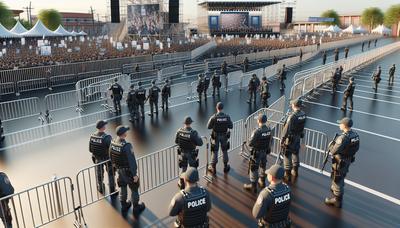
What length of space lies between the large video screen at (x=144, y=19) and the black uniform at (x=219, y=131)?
39.1m

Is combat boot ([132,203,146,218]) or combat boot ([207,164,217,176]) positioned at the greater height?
combat boot ([207,164,217,176])

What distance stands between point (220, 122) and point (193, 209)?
3.69 m

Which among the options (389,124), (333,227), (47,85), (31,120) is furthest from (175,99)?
(333,227)

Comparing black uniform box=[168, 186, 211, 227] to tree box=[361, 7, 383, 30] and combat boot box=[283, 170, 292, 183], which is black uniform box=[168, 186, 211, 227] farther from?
tree box=[361, 7, 383, 30]

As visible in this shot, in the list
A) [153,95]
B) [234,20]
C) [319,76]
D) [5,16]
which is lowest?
[153,95]

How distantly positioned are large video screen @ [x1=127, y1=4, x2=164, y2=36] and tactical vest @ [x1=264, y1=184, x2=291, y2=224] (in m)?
42.7

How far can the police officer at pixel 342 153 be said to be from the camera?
20.4 feet

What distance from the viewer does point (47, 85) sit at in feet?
63.6

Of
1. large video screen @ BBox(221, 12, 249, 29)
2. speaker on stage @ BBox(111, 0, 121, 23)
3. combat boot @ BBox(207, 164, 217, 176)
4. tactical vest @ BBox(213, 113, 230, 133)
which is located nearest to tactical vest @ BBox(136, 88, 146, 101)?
combat boot @ BBox(207, 164, 217, 176)

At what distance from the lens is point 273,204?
415 cm

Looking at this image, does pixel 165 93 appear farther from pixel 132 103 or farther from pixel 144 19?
pixel 144 19

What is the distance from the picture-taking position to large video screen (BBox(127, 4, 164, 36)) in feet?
142

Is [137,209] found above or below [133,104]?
below

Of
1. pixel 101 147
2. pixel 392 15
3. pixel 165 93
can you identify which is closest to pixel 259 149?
pixel 101 147
